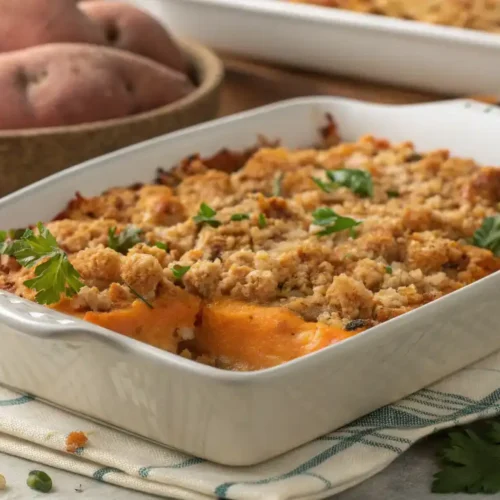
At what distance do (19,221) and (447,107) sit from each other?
1.19m

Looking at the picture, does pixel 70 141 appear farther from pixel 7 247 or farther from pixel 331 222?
pixel 331 222

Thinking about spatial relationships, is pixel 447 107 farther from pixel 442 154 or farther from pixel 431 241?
pixel 431 241

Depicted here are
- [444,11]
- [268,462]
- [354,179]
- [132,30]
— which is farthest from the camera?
[444,11]

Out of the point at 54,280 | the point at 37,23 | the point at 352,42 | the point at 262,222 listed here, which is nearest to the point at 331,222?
the point at 262,222

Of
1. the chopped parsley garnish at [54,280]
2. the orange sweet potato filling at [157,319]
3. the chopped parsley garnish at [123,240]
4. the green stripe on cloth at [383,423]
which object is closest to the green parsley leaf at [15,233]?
the chopped parsley garnish at [123,240]

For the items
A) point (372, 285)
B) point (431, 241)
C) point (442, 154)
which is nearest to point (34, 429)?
point (372, 285)

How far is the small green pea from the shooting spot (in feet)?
6.13

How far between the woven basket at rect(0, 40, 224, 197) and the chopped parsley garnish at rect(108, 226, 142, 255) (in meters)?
0.58

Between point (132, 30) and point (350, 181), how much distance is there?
0.99 meters

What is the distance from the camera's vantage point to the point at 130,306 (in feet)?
6.61

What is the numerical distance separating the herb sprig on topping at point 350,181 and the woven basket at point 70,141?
0.54m

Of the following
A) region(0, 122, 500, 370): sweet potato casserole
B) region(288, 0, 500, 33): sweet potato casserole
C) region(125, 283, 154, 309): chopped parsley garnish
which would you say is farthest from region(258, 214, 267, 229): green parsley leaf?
region(288, 0, 500, 33): sweet potato casserole

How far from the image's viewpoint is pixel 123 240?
7.53ft

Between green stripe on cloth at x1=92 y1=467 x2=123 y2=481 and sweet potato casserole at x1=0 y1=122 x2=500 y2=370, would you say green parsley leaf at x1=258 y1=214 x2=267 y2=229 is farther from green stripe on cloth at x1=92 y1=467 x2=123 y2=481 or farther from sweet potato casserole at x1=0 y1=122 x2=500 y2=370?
green stripe on cloth at x1=92 y1=467 x2=123 y2=481
